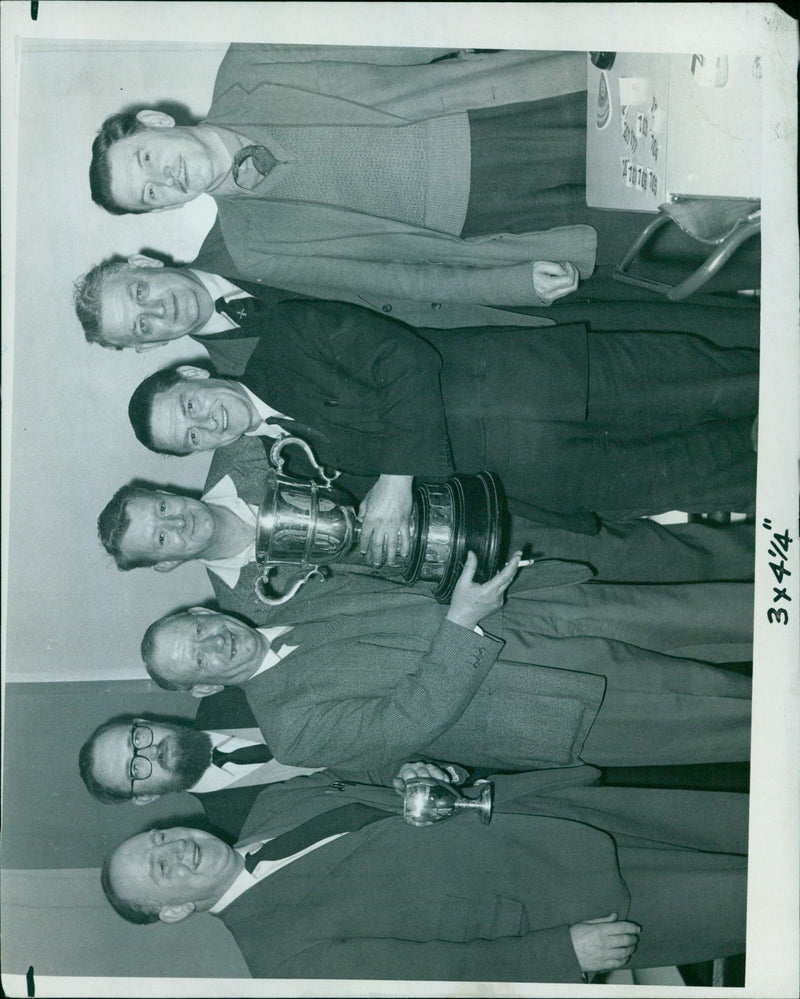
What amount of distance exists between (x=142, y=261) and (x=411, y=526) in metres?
0.76

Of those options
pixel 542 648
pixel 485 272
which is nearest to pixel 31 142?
pixel 485 272

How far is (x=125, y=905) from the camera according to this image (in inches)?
A: 75.3

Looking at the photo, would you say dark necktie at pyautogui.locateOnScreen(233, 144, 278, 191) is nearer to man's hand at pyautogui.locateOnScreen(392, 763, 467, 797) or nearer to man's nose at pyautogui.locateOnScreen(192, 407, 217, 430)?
man's nose at pyautogui.locateOnScreen(192, 407, 217, 430)

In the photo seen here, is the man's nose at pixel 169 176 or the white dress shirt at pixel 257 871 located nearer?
→ the man's nose at pixel 169 176

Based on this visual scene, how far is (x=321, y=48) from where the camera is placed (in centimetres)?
188

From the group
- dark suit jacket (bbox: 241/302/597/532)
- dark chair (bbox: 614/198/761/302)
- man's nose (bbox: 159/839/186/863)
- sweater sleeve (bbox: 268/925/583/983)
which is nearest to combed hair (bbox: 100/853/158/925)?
man's nose (bbox: 159/839/186/863)

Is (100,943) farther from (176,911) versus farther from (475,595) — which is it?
(475,595)

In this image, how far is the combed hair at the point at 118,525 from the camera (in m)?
1.85

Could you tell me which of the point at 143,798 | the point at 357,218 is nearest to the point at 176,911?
the point at 143,798

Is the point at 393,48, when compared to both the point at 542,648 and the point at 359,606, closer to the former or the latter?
the point at 359,606

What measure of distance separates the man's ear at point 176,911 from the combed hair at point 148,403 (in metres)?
0.95

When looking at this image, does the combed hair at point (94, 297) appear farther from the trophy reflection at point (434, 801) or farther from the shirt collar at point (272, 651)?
the trophy reflection at point (434, 801)

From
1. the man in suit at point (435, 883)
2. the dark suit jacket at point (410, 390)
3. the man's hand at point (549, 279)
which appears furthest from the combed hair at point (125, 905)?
the man's hand at point (549, 279)

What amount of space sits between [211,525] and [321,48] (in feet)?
3.30
